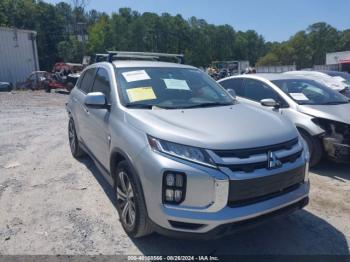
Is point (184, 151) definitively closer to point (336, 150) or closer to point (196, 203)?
point (196, 203)

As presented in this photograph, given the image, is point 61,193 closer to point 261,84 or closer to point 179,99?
point 179,99

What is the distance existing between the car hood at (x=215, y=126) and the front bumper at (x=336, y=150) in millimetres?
1929

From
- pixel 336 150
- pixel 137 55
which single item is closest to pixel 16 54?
pixel 137 55

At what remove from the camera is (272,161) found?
Answer: 3137mm

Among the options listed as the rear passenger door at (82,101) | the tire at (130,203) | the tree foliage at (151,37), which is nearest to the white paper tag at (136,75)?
the rear passenger door at (82,101)

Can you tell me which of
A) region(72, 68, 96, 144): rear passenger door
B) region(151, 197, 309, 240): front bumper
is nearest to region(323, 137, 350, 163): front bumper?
region(151, 197, 309, 240): front bumper

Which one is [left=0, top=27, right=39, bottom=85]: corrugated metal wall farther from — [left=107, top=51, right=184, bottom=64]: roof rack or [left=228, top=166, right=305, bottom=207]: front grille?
[left=228, top=166, right=305, bottom=207]: front grille

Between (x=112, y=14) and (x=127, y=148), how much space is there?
3658 inches

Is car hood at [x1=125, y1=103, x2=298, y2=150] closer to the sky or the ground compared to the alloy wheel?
closer to the sky

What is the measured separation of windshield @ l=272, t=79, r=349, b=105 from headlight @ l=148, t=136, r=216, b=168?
3560 millimetres

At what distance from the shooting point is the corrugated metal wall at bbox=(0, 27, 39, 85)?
3425cm

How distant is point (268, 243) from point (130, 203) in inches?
55.5

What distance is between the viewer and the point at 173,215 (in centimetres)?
298

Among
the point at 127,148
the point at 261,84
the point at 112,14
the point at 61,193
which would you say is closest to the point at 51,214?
the point at 61,193
